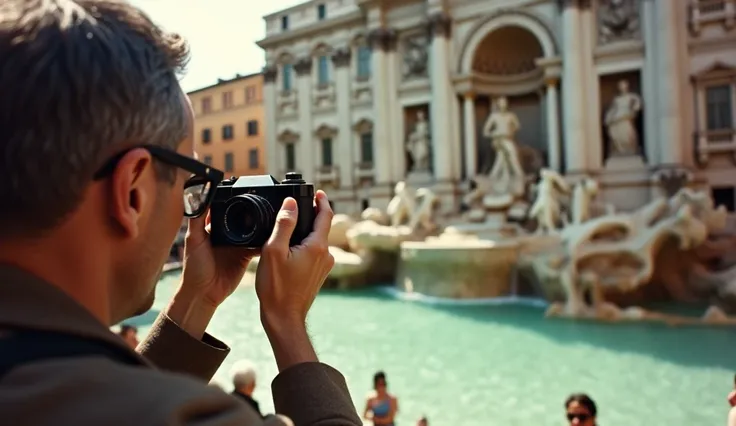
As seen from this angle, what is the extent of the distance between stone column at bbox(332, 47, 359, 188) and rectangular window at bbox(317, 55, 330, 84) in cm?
50

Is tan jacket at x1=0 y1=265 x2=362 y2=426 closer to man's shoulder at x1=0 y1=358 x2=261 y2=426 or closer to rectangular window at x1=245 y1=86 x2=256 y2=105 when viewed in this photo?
man's shoulder at x1=0 y1=358 x2=261 y2=426

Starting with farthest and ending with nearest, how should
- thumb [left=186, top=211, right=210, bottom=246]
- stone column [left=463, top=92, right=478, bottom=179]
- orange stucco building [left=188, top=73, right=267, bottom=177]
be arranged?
orange stucco building [left=188, top=73, right=267, bottom=177] < stone column [left=463, top=92, right=478, bottom=179] < thumb [left=186, top=211, right=210, bottom=246]

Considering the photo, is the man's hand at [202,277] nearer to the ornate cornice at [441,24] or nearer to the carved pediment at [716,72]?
the carved pediment at [716,72]

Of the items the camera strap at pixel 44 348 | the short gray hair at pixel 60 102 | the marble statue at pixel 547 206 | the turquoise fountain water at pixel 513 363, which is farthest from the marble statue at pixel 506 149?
the camera strap at pixel 44 348

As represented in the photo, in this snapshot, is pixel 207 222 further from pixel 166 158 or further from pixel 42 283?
pixel 42 283

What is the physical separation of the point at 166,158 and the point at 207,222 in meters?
0.60

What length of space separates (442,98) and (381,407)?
46.7ft

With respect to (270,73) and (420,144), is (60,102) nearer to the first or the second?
(420,144)

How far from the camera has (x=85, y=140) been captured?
2.18ft

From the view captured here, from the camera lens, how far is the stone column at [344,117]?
20625mm

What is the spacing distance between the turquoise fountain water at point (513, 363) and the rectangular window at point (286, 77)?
14012mm

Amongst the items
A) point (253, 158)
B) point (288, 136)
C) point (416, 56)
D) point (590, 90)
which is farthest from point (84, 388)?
point (253, 158)

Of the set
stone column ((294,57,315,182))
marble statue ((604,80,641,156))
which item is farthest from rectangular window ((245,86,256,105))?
marble statue ((604,80,641,156))

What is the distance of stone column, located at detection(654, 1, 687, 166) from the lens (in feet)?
46.8
